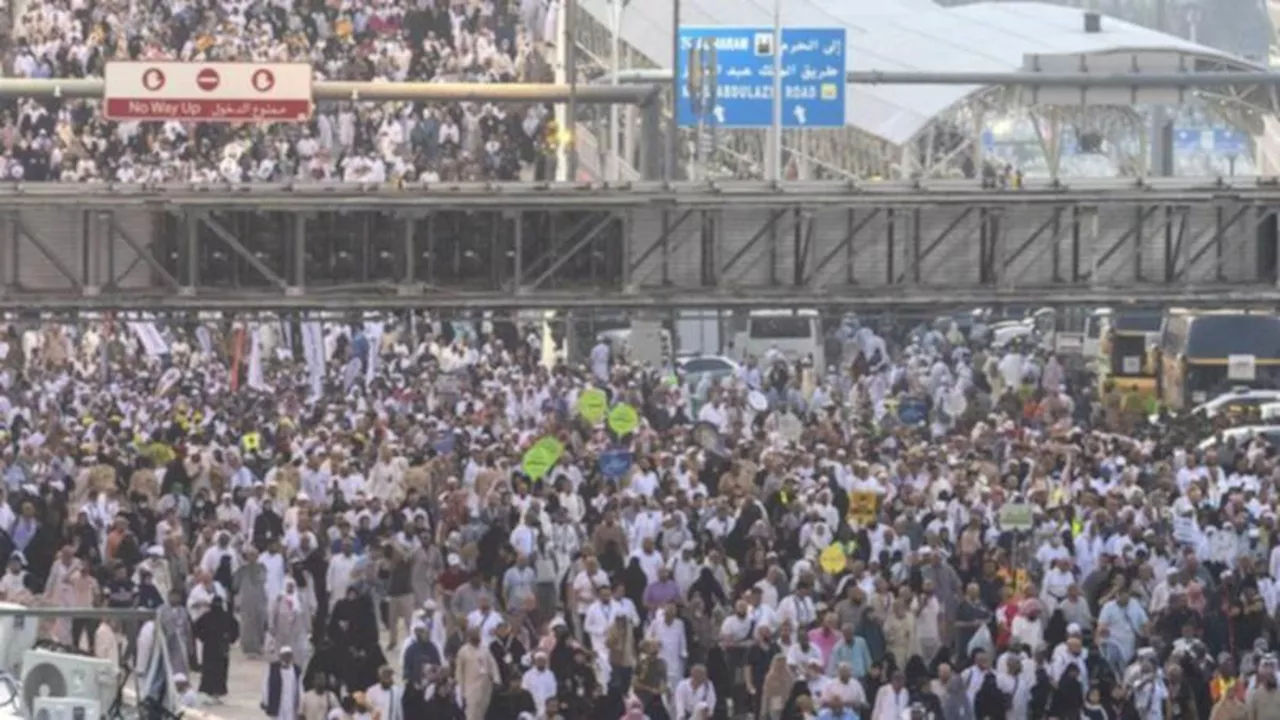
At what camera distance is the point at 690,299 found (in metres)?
46.7

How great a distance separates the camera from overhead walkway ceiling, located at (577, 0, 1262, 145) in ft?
265

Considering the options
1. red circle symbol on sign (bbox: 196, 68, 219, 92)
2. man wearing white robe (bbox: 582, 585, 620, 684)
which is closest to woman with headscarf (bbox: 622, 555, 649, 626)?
man wearing white robe (bbox: 582, 585, 620, 684)

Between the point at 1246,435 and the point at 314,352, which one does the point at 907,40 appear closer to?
the point at 314,352

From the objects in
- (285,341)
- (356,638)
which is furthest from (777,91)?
(356,638)

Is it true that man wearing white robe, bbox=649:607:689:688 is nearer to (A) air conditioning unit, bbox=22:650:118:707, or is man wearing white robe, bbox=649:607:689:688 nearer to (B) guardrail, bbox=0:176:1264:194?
(A) air conditioning unit, bbox=22:650:118:707

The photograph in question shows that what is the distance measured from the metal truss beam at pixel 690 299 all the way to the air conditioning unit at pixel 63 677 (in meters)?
24.1

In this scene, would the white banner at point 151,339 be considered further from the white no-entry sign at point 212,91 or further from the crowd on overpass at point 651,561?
the crowd on overpass at point 651,561

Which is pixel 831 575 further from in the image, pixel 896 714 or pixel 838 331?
pixel 838 331

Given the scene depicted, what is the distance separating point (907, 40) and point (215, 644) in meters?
57.6

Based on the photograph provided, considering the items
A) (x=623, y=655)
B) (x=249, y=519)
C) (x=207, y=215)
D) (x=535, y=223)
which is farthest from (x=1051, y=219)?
(x=623, y=655)

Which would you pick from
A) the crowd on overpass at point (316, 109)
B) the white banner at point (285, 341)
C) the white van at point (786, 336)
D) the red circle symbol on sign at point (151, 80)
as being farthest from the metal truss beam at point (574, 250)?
the white van at point (786, 336)

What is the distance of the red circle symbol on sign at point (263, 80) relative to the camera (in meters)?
55.2

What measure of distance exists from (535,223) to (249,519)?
1147cm

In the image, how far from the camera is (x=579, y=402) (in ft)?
146
